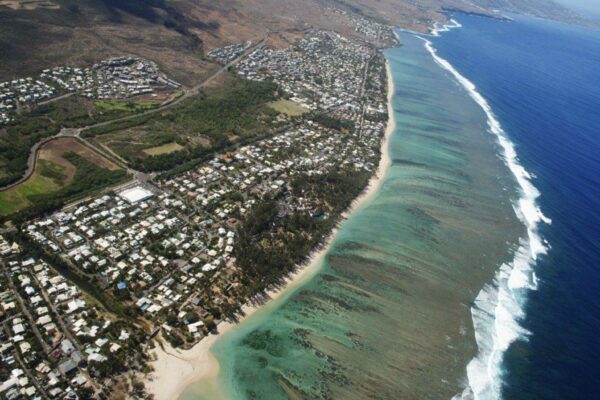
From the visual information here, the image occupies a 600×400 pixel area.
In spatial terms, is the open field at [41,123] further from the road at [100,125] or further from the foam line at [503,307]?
the foam line at [503,307]

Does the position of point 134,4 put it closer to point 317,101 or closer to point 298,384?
point 317,101

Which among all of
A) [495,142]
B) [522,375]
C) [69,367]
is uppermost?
[495,142]

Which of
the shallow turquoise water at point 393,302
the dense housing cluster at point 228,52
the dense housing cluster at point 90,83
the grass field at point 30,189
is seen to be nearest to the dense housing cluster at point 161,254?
the dense housing cluster at point 90,83

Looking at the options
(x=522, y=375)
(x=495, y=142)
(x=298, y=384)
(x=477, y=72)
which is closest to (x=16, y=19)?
(x=298, y=384)

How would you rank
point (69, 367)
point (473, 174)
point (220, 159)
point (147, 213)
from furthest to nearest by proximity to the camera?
1. point (473, 174)
2. point (220, 159)
3. point (147, 213)
4. point (69, 367)

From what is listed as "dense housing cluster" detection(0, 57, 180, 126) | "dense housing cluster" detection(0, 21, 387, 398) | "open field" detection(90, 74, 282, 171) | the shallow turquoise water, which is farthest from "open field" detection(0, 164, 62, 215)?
the shallow turquoise water
